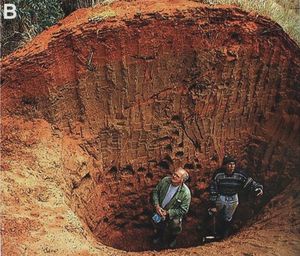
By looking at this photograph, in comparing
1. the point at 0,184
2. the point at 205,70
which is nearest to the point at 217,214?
the point at 205,70

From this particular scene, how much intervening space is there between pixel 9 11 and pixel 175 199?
3.67m

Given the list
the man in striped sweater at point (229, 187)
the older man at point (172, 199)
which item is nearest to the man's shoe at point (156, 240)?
the older man at point (172, 199)

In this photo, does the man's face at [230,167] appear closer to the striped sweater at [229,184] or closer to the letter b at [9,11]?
the striped sweater at [229,184]

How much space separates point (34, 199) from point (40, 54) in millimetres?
2192

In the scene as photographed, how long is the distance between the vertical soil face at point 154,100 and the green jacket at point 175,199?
1059 mm

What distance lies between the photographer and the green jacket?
7277 millimetres

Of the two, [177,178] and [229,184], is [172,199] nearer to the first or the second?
[177,178]

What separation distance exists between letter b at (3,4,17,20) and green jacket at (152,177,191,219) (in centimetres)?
327

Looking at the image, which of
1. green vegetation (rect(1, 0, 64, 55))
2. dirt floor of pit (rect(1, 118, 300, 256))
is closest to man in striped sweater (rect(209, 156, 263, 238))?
dirt floor of pit (rect(1, 118, 300, 256))

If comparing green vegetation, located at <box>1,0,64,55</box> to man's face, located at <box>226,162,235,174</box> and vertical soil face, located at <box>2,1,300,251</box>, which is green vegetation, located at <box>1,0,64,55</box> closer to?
vertical soil face, located at <box>2,1,300,251</box>

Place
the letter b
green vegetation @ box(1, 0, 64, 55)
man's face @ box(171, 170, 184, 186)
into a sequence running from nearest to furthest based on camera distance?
man's face @ box(171, 170, 184, 186)
the letter b
green vegetation @ box(1, 0, 64, 55)

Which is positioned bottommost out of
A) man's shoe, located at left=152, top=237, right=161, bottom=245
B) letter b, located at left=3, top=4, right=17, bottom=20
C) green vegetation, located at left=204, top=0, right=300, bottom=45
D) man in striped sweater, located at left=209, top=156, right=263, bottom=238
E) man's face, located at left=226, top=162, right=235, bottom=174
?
man's shoe, located at left=152, top=237, right=161, bottom=245

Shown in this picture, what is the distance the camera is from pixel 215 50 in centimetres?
822

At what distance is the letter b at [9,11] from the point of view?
770 centimetres
